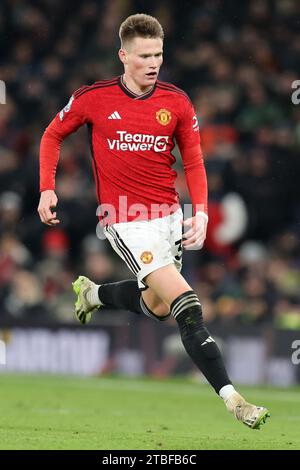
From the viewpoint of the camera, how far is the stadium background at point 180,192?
14711mm

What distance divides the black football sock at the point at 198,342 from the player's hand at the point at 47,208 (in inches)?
37.0

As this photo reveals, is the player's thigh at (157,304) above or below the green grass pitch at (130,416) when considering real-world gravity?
above

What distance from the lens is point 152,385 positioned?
13758mm

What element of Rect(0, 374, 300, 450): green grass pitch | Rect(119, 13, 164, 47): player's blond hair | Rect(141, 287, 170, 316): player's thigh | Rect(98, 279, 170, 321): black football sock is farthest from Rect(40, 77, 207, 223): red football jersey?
Rect(0, 374, 300, 450): green grass pitch

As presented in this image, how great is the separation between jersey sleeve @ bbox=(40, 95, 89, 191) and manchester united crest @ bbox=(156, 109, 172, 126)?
19.6 inches

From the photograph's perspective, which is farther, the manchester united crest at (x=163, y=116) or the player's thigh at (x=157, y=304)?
the player's thigh at (x=157, y=304)

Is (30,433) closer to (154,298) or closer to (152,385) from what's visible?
(154,298)

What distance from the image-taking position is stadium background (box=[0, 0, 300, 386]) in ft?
48.3

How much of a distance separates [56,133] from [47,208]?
647 mm

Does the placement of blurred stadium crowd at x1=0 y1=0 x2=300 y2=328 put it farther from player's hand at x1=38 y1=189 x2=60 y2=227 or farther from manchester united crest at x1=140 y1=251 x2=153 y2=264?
player's hand at x1=38 y1=189 x2=60 y2=227

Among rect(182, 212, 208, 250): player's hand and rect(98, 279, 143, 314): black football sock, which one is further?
rect(98, 279, 143, 314): black football sock

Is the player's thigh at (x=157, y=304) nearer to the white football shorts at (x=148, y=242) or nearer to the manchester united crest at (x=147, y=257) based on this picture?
the white football shorts at (x=148, y=242)

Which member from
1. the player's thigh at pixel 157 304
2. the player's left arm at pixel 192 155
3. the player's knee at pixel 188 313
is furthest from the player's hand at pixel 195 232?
the player's thigh at pixel 157 304
